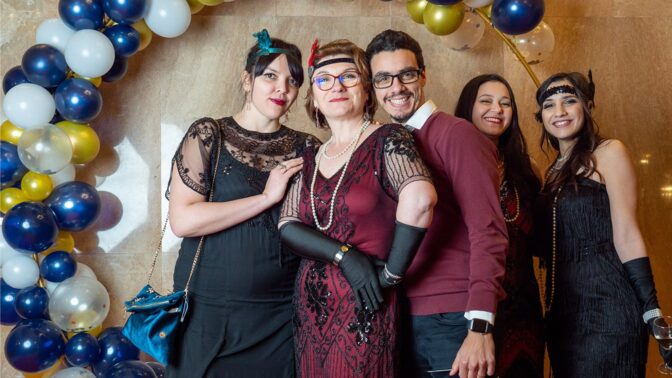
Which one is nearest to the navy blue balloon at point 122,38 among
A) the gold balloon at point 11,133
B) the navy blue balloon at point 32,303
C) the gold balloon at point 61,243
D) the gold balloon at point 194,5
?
the gold balloon at point 194,5

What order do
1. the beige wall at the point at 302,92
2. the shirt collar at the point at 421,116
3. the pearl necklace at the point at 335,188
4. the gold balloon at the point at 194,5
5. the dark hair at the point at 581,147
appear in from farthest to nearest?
the beige wall at the point at 302,92 < the gold balloon at the point at 194,5 < the dark hair at the point at 581,147 < the shirt collar at the point at 421,116 < the pearl necklace at the point at 335,188

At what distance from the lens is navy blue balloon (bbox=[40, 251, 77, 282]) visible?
3.17 m

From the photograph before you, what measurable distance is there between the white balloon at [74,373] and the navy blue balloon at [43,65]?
1.26m

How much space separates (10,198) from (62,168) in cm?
27

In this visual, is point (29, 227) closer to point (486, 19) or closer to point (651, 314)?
point (486, 19)

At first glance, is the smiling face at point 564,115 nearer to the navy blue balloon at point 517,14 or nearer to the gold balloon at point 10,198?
the navy blue balloon at point 517,14

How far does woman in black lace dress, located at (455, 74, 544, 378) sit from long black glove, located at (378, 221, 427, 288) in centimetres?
41

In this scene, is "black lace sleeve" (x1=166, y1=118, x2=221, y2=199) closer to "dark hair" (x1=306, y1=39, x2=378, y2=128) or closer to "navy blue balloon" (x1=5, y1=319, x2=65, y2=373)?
"dark hair" (x1=306, y1=39, x2=378, y2=128)

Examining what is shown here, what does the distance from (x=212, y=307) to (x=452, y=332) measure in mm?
885

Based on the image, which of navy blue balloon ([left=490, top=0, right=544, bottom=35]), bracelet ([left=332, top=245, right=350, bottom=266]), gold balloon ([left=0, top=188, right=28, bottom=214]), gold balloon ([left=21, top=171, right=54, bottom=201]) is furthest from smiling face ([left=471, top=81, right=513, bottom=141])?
gold balloon ([left=0, top=188, right=28, bottom=214])

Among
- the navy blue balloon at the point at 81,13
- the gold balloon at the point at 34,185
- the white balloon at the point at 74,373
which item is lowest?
the white balloon at the point at 74,373

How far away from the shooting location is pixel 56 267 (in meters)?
3.18

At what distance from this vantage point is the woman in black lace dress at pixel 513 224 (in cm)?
251

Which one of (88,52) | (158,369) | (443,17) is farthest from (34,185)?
(443,17)
